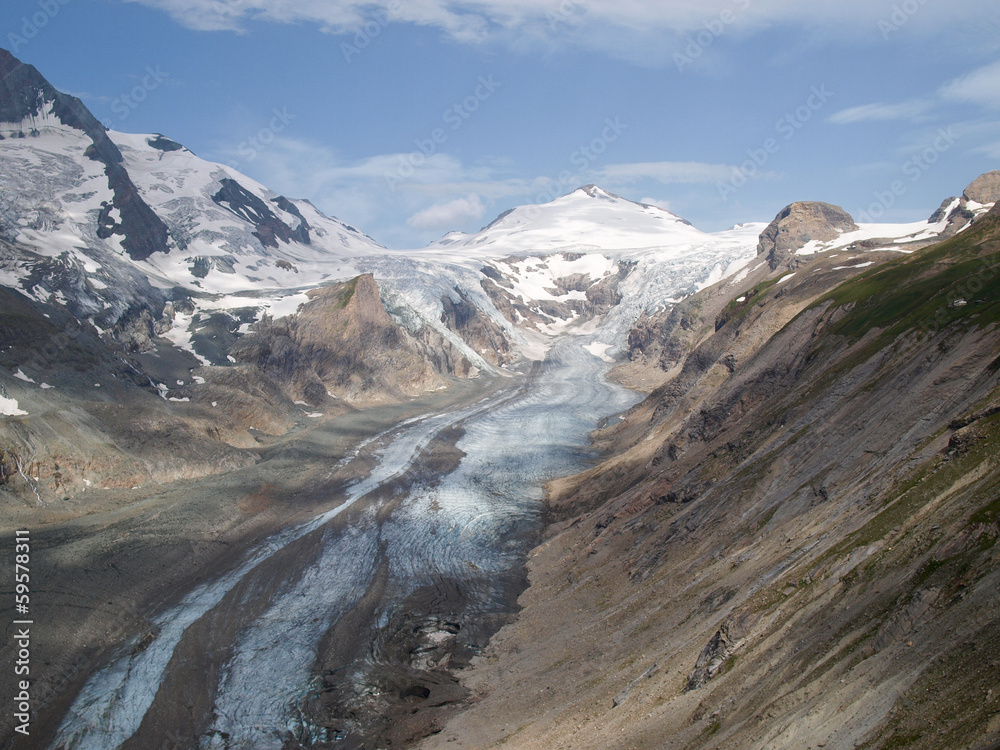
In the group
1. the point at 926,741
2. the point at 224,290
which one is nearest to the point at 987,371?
the point at 926,741

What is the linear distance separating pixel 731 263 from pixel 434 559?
4828 inches

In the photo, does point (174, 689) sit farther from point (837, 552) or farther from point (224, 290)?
point (224, 290)

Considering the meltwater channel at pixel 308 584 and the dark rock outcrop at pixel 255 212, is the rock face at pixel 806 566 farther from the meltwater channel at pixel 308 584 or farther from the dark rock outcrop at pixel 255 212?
the dark rock outcrop at pixel 255 212

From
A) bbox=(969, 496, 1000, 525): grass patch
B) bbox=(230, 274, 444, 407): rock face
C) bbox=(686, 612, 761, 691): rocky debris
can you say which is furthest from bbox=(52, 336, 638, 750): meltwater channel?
bbox=(230, 274, 444, 407): rock face

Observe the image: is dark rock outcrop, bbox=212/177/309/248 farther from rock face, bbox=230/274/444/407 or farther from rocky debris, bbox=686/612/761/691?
rocky debris, bbox=686/612/761/691

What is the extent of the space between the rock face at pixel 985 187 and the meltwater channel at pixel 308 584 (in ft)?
214

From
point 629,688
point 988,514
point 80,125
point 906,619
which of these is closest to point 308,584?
point 629,688

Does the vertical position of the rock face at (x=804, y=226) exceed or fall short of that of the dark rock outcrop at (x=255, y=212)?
it falls short

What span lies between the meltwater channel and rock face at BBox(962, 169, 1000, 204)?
214ft

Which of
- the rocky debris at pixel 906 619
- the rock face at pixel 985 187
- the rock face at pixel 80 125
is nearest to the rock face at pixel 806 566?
the rocky debris at pixel 906 619

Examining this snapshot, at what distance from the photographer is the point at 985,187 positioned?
89.3 metres

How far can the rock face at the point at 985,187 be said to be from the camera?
8856cm

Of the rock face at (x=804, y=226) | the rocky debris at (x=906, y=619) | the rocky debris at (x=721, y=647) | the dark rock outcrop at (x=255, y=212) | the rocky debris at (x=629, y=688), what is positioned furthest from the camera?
the dark rock outcrop at (x=255, y=212)

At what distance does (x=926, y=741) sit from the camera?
9672 mm
